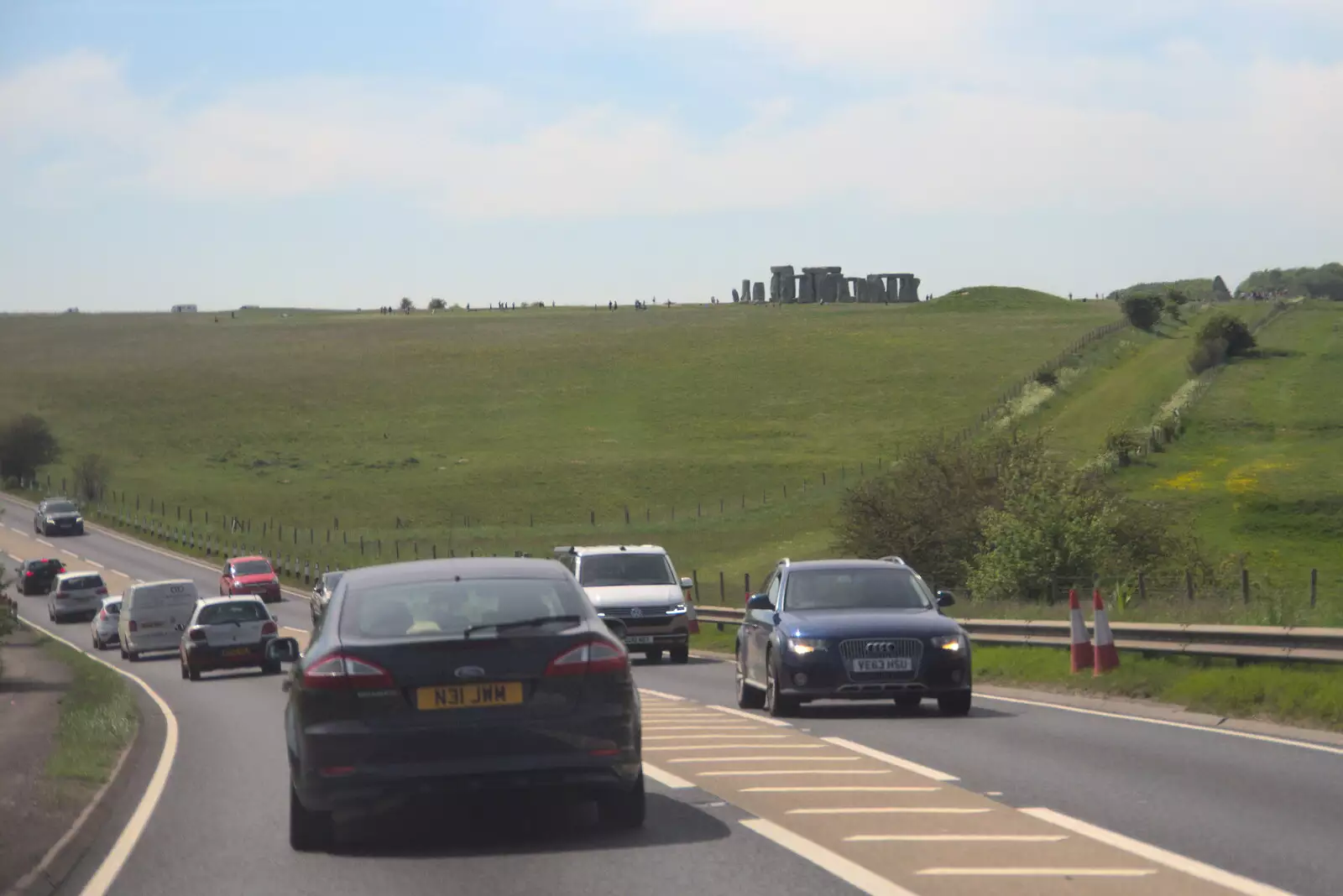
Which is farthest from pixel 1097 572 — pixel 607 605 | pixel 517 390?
pixel 517 390

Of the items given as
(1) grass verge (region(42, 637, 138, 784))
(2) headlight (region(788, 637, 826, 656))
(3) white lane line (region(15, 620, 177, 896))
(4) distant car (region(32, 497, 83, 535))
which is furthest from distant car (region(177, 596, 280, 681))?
(4) distant car (region(32, 497, 83, 535))

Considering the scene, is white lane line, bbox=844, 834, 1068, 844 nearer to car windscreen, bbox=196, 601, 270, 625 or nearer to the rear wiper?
the rear wiper

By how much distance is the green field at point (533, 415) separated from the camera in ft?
277

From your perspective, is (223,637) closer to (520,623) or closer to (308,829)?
(308,829)

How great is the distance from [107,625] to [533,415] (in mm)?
68619

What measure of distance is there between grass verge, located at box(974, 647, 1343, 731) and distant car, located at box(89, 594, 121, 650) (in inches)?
1210

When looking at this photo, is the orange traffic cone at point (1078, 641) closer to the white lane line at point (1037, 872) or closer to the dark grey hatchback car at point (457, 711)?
the dark grey hatchback car at point (457, 711)

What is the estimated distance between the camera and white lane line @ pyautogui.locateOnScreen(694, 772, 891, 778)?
13539mm

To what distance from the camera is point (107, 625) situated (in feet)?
162

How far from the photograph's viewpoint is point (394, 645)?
408 inches

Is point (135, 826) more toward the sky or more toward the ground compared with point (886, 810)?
more toward the ground

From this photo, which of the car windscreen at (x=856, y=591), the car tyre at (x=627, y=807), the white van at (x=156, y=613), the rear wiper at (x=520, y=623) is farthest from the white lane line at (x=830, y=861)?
the white van at (x=156, y=613)

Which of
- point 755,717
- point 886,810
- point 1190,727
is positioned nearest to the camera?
point 886,810

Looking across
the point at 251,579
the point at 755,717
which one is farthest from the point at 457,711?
the point at 251,579
